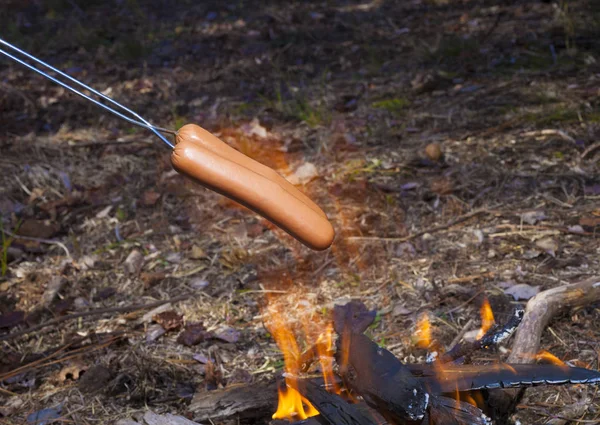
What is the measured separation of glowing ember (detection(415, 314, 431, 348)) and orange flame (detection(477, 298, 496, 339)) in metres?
0.21

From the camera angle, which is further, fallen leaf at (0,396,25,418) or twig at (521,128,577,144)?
twig at (521,128,577,144)

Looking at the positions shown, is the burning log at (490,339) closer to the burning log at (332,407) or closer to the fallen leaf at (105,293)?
the burning log at (332,407)

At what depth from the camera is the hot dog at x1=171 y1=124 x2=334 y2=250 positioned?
1.66m

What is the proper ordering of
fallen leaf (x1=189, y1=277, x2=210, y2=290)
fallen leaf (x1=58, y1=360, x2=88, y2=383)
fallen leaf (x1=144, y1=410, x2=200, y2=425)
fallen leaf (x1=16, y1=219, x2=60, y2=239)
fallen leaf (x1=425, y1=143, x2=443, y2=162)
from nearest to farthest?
fallen leaf (x1=144, y1=410, x2=200, y2=425) < fallen leaf (x1=58, y1=360, x2=88, y2=383) < fallen leaf (x1=189, y1=277, x2=210, y2=290) < fallen leaf (x1=16, y1=219, x2=60, y2=239) < fallen leaf (x1=425, y1=143, x2=443, y2=162)

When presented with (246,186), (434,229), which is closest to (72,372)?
(246,186)

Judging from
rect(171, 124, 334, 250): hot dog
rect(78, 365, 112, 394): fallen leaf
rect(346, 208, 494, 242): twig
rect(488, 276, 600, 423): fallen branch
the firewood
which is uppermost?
rect(171, 124, 334, 250): hot dog

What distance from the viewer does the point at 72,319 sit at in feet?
10.5

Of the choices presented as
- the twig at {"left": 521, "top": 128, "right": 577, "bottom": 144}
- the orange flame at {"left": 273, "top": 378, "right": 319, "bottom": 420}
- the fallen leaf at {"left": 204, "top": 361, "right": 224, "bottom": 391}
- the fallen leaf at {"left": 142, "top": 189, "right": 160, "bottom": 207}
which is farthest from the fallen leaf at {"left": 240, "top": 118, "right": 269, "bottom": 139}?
the orange flame at {"left": 273, "top": 378, "right": 319, "bottom": 420}

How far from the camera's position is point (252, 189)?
1661 mm

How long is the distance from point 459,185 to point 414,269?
846 millimetres

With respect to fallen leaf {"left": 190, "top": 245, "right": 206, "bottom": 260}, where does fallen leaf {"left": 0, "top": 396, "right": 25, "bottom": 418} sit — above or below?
above

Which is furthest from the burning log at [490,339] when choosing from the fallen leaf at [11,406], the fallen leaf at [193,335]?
the fallen leaf at [11,406]

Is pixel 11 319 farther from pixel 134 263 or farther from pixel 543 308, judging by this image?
pixel 543 308

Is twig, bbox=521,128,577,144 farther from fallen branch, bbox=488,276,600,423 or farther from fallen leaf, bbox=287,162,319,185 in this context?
fallen branch, bbox=488,276,600,423
